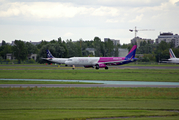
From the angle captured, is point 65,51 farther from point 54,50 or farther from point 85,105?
point 85,105

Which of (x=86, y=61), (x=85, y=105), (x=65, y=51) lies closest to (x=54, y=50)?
(x=65, y=51)

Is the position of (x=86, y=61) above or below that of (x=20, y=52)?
below

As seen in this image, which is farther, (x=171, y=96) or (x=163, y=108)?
(x=171, y=96)

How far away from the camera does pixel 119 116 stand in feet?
48.5

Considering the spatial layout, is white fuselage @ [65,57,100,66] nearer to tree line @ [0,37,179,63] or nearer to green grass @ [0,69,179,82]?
green grass @ [0,69,179,82]

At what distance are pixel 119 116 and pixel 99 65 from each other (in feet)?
170

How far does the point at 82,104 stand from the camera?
18.6 metres

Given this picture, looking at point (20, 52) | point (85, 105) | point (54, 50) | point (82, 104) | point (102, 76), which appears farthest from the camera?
point (20, 52)

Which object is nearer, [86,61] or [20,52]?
[86,61]

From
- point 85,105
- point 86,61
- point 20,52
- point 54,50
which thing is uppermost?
point 54,50

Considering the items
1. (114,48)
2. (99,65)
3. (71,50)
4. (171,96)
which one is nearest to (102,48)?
(114,48)

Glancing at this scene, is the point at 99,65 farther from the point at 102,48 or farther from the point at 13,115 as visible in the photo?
the point at 102,48

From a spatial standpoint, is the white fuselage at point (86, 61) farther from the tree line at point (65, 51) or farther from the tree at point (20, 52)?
the tree at point (20, 52)

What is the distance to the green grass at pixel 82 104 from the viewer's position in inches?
599
